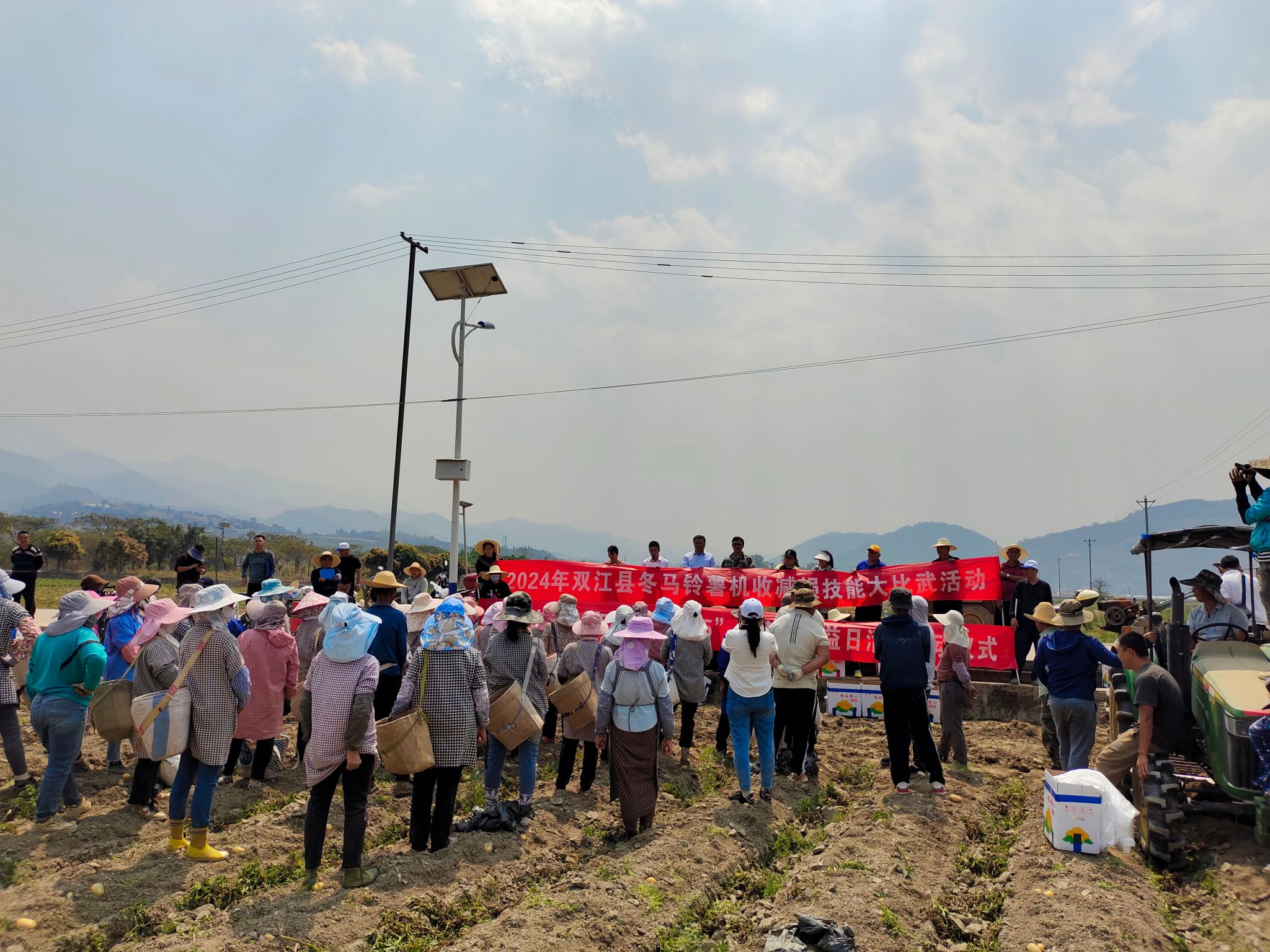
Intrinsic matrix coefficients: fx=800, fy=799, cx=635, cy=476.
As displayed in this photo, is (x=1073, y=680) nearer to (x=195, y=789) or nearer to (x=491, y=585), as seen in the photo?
(x=195, y=789)

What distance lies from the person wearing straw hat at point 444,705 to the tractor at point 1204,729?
514cm

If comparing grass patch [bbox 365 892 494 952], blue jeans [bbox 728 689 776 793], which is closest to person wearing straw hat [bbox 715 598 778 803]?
blue jeans [bbox 728 689 776 793]

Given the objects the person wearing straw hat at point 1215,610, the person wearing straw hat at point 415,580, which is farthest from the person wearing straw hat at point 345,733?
the person wearing straw hat at point 1215,610

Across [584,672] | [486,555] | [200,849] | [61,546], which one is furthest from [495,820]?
[61,546]

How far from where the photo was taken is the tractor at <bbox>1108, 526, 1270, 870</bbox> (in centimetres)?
585

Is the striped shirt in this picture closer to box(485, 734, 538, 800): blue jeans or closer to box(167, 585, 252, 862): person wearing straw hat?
box(167, 585, 252, 862): person wearing straw hat

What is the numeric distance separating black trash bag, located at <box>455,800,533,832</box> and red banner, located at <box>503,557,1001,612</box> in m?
6.77

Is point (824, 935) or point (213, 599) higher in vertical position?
point (213, 599)

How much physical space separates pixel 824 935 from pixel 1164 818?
293 centimetres

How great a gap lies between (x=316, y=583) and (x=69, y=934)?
7.07 metres

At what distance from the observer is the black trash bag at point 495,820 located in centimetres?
689

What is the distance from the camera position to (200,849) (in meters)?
6.14

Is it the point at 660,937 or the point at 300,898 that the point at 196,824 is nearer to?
the point at 300,898

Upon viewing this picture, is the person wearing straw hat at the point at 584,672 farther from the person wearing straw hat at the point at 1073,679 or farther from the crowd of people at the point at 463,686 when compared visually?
the person wearing straw hat at the point at 1073,679
